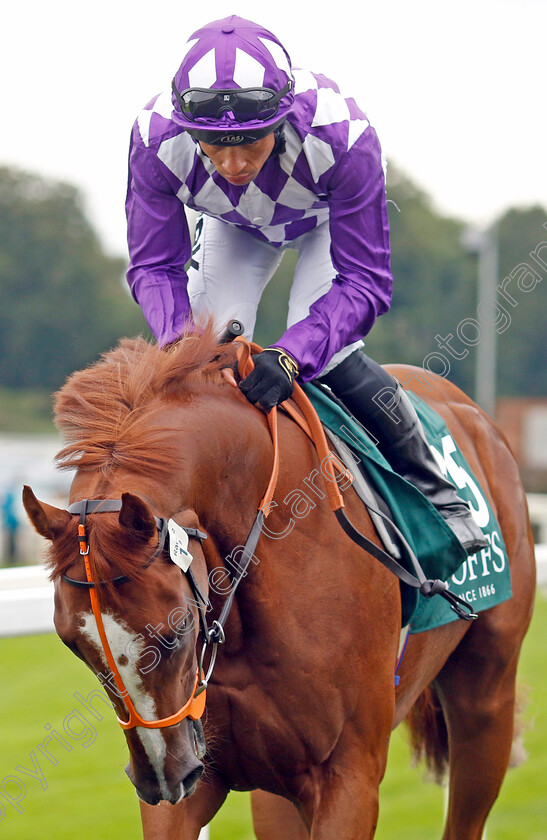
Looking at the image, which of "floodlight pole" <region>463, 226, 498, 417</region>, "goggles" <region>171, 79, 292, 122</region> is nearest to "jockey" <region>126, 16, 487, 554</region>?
"goggles" <region>171, 79, 292, 122</region>

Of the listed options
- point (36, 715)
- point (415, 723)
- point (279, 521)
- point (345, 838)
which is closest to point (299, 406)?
point (279, 521)

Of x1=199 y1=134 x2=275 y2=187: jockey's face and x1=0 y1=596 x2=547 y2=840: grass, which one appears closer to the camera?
x1=199 y1=134 x2=275 y2=187: jockey's face

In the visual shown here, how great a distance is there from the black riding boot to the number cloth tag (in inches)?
33.3

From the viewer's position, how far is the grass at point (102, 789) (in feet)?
13.3

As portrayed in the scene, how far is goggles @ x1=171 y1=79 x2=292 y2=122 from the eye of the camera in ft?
7.07

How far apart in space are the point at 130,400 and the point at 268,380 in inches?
13.0

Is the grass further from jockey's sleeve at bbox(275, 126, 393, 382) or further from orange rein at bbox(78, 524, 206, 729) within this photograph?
jockey's sleeve at bbox(275, 126, 393, 382)

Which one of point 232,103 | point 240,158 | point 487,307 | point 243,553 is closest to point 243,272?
point 240,158

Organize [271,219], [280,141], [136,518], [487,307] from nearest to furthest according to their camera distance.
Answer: [136,518] < [280,141] < [271,219] < [487,307]

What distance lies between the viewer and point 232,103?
2156mm

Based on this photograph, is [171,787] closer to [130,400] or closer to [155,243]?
[130,400]

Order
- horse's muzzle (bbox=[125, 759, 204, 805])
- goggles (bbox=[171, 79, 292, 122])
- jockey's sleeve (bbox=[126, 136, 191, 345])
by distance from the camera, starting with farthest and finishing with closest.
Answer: jockey's sleeve (bbox=[126, 136, 191, 345]) → goggles (bbox=[171, 79, 292, 122]) → horse's muzzle (bbox=[125, 759, 204, 805])

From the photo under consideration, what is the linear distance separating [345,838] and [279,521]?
73 centimetres

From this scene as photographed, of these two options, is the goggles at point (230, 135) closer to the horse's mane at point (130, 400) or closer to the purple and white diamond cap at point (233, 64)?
the purple and white diamond cap at point (233, 64)
